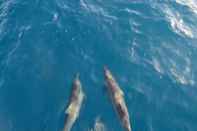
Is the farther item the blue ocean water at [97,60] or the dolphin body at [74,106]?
the blue ocean water at [97,60]

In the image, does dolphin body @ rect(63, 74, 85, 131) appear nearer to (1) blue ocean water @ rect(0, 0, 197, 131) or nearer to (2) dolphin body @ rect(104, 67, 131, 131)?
(1) blue ocean water @ rect(0, 0, 197, 131)

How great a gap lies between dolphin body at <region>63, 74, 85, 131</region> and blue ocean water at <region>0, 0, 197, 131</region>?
0.87 m

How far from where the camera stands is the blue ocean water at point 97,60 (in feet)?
48.6

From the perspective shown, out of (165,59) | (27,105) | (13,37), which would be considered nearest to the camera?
(27,105)

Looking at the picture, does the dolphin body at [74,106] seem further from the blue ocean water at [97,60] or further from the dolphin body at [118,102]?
the dolphin body at [118,102]

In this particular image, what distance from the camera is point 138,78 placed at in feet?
53.0

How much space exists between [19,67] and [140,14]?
6.59m

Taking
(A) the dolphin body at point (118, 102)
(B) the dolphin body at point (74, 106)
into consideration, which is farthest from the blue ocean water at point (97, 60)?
(A) the dolphin body at point (118, 102)

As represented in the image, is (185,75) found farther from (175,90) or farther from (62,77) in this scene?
(62,77)

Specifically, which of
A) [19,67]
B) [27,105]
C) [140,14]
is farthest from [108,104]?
[140,14]

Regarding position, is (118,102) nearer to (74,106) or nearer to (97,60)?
(74,106)

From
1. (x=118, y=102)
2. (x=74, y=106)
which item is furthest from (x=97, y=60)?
(x=118, y=102)

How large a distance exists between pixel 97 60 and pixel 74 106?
3.82 metres

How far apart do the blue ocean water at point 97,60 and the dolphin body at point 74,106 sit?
873 millimetres
